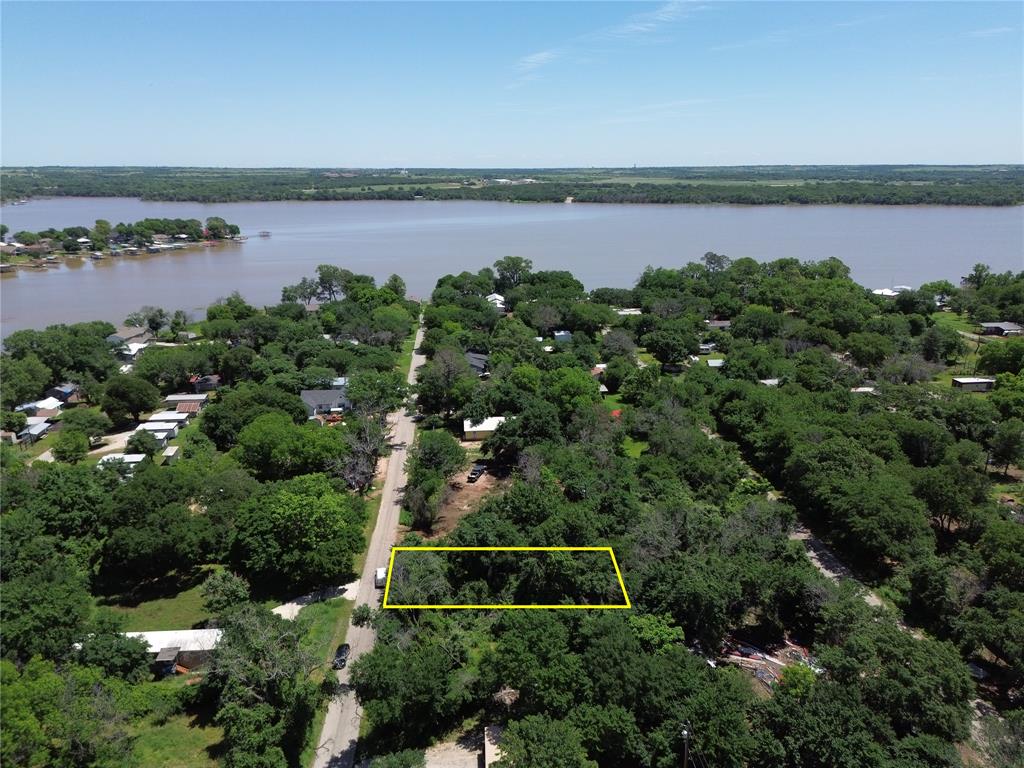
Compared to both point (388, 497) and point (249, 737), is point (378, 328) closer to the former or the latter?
point (388, 497)

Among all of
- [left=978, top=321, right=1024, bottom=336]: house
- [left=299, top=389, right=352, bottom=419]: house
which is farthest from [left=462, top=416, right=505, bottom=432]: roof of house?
[left=978, top=321, right=1024, bottom=336]: house

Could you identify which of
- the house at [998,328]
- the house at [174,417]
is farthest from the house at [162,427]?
the house at [998,328]

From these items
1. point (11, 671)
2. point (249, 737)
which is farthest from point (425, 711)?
point (11, 671)

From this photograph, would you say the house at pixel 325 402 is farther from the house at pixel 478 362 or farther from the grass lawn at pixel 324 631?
the grass lawn at pixel 324 631

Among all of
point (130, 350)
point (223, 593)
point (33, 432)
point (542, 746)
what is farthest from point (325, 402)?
point (542, 746)

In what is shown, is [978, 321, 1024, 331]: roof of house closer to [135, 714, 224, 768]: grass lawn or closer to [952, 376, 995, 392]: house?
[952, 376, 995, 392]: house
